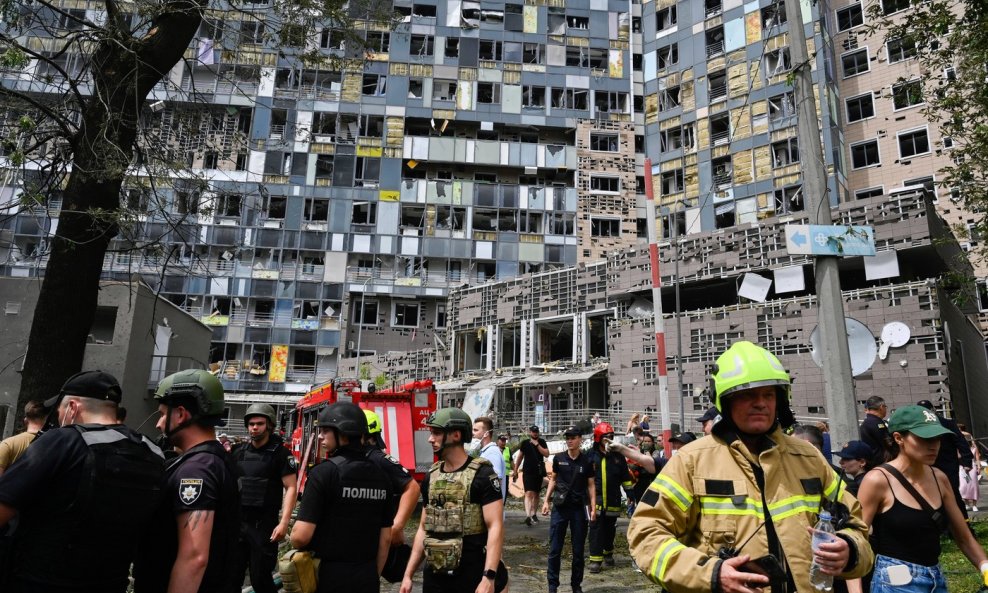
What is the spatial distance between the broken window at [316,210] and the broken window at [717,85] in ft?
88.8

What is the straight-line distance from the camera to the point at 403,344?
1874 inches

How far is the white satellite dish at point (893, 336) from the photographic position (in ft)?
76.1

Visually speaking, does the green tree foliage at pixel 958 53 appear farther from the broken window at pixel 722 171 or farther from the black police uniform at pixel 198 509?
the broken window at pixel 722 171

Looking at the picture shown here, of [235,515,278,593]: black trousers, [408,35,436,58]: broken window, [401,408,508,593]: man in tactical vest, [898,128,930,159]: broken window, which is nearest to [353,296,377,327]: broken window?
[408,35,436,58]: broken window

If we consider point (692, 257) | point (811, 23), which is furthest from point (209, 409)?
point (811, 23)

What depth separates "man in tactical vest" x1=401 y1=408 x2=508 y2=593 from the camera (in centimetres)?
450

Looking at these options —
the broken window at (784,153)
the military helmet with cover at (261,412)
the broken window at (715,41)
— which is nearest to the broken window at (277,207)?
the broken window at (715,41)

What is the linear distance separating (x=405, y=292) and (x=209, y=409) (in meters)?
43.9

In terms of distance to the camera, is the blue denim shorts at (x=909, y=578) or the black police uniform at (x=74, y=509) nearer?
the black police uniform at (x=74, y=509)

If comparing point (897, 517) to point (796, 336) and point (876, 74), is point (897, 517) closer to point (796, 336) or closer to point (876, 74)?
point (796, 336)

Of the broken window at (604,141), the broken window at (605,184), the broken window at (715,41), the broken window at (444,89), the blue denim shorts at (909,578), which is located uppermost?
the broken window at (444,89)

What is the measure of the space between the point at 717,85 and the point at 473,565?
41.8 meters

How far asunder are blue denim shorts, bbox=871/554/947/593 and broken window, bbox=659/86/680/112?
42.8m

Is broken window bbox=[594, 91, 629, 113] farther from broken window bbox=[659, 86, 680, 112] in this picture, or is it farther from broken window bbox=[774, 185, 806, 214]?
broken window bbox=[774, 185, 806, 214]
